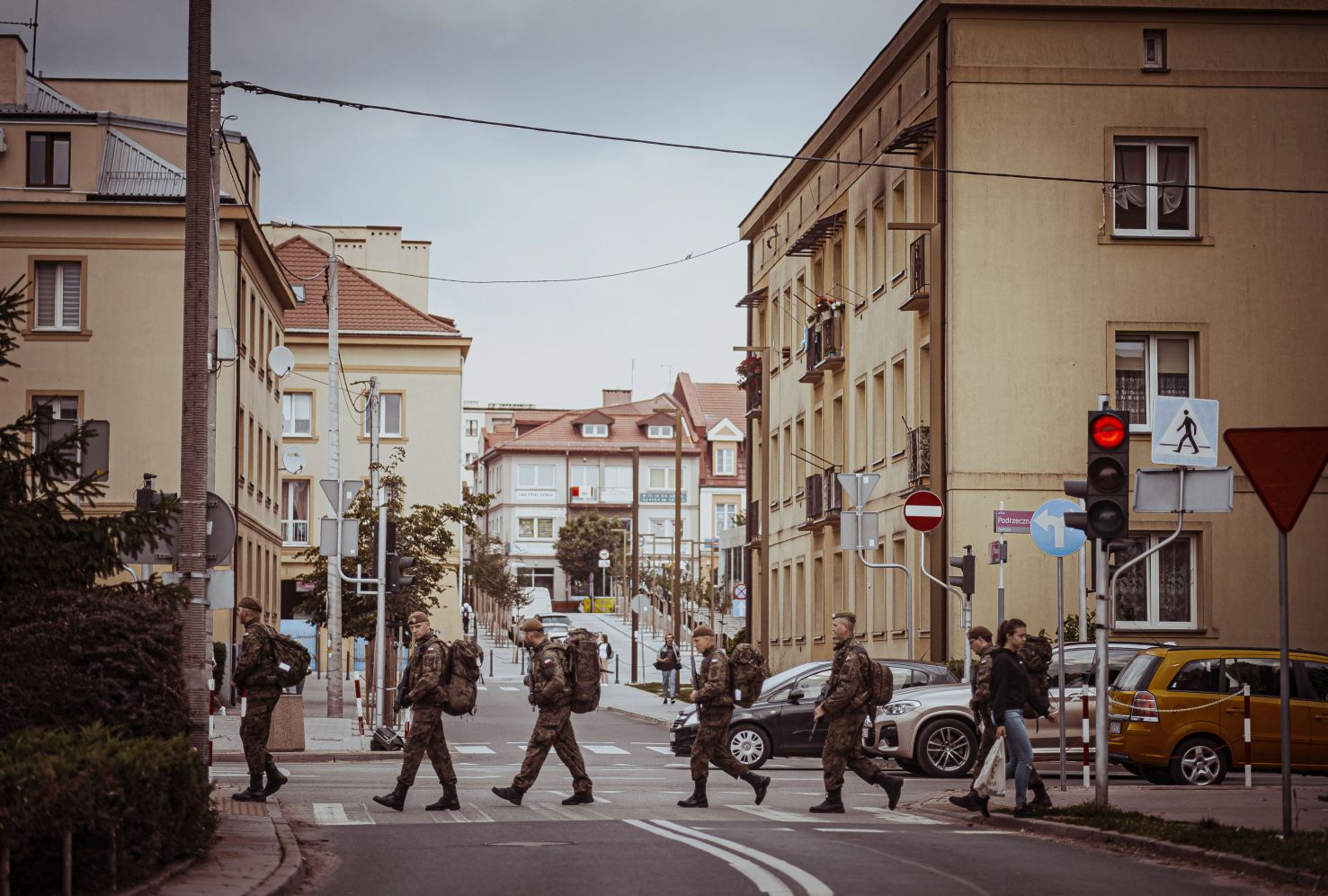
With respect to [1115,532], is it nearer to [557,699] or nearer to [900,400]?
[557,699]

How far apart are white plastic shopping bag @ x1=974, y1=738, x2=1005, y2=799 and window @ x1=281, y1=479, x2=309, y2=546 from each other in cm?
5955

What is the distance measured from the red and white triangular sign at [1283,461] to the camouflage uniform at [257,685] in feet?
29.3

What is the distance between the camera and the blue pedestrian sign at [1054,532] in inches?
845

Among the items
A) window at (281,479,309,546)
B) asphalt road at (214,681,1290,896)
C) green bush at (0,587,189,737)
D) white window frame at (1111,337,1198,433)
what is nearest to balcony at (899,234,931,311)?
white window frame at (1111,337,1198,433)

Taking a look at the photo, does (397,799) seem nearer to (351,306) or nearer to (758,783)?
(758,783)

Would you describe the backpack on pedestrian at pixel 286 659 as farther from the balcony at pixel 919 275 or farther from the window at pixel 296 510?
the window at pixel 296 510

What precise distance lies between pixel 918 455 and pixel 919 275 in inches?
127

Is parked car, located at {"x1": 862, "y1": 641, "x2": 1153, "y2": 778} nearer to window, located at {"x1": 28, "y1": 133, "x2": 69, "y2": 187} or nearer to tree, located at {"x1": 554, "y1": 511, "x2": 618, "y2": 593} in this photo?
window, located at {"x1": 28, "y1": 133, "x2": 69, "y2": 187}

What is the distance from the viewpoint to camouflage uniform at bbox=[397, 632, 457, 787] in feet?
57.8

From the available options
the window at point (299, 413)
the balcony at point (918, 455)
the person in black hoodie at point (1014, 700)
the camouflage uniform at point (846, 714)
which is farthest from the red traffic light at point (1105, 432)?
the window at point (299, 413)

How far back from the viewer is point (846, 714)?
17406mm

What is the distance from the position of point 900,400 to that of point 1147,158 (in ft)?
23.2

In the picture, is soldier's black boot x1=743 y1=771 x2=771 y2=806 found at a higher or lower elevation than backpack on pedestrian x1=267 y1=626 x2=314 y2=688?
lower

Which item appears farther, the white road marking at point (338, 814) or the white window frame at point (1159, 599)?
the white window frame at point (1159, 599)
